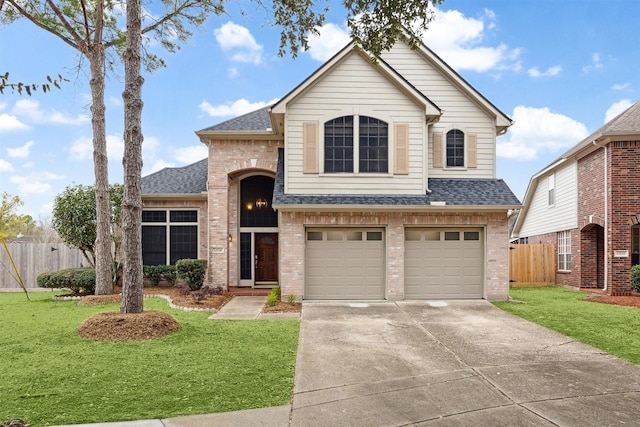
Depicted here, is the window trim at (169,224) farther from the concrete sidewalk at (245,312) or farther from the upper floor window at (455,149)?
the upper floor window at (455,149)

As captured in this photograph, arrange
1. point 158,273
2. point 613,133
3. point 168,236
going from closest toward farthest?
point 613,133, point 158,273, point 168,236

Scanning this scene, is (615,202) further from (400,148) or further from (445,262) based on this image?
(400,148)

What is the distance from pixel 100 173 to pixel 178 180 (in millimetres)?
3555

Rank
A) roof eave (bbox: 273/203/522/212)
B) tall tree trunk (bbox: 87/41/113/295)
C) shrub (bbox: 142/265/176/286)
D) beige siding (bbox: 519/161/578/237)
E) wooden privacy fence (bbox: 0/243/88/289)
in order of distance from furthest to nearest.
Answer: beige siding (bbox: 519/161/578/237)
wooden privacy fence (bbox: 0/243/88/289)
shrub (bbox: 142/265/176/286)
tall tree trunk (bbox: 87/41/113/295)
roof eave (bbox: 273/203/522/212)

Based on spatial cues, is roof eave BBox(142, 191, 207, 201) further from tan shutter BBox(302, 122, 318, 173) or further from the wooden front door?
tan shutter BBox(302, 122, 318, 173)

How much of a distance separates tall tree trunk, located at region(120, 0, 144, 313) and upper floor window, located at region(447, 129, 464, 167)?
369 inches

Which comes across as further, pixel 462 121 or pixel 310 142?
pixel 462 121

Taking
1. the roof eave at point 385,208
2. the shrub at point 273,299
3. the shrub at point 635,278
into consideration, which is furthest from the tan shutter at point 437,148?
the shrub at point 635,278

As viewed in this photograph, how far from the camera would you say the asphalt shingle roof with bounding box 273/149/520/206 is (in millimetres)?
12539

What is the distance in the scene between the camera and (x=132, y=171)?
9.16 metres

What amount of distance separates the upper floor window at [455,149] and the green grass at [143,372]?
804 centimetres

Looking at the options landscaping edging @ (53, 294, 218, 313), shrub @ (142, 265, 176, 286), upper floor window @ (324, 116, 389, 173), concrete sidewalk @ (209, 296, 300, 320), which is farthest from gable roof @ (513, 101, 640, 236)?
shrub @ (142, 265, 176, 286)

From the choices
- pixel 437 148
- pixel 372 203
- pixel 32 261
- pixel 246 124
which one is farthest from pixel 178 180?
pixel 437 148

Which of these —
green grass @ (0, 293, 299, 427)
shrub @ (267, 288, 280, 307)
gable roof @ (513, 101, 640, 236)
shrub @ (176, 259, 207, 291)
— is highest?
gable roof @ (513, 101, 640, 236)
